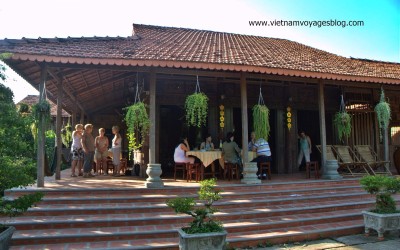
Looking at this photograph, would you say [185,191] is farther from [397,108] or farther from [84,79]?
[397,108]

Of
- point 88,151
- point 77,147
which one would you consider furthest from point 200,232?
point 77,147

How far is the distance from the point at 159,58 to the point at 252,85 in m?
4.19

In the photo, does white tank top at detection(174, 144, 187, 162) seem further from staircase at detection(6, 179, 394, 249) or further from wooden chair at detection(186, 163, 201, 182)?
staircase at detection(6, 179, 394, 249)

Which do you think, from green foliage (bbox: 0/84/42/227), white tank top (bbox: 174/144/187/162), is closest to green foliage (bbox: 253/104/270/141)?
white tank top (bbox: 174/144/187/162)

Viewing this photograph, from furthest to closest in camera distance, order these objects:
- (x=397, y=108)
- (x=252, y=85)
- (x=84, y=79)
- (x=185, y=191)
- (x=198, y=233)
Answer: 1. (x=397, y=108)
2. (x=252, y=85)
3. (x=84, y=79)
4. (x=185, y=191)
5. (x=198, y=233)

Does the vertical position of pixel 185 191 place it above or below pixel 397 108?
below

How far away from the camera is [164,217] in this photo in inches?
216

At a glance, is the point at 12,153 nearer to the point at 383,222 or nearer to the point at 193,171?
the point at 193,171

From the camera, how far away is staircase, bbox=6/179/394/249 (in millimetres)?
4812

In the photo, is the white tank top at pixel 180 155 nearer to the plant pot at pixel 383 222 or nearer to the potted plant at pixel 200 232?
the potted plant at pixel 200 232

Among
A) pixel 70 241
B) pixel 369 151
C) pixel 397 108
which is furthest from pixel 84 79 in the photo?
pixel 397 108

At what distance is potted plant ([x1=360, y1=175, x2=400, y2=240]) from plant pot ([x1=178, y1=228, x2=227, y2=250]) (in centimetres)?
289

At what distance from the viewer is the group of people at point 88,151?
855 cm

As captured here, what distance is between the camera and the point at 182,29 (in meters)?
13.0
